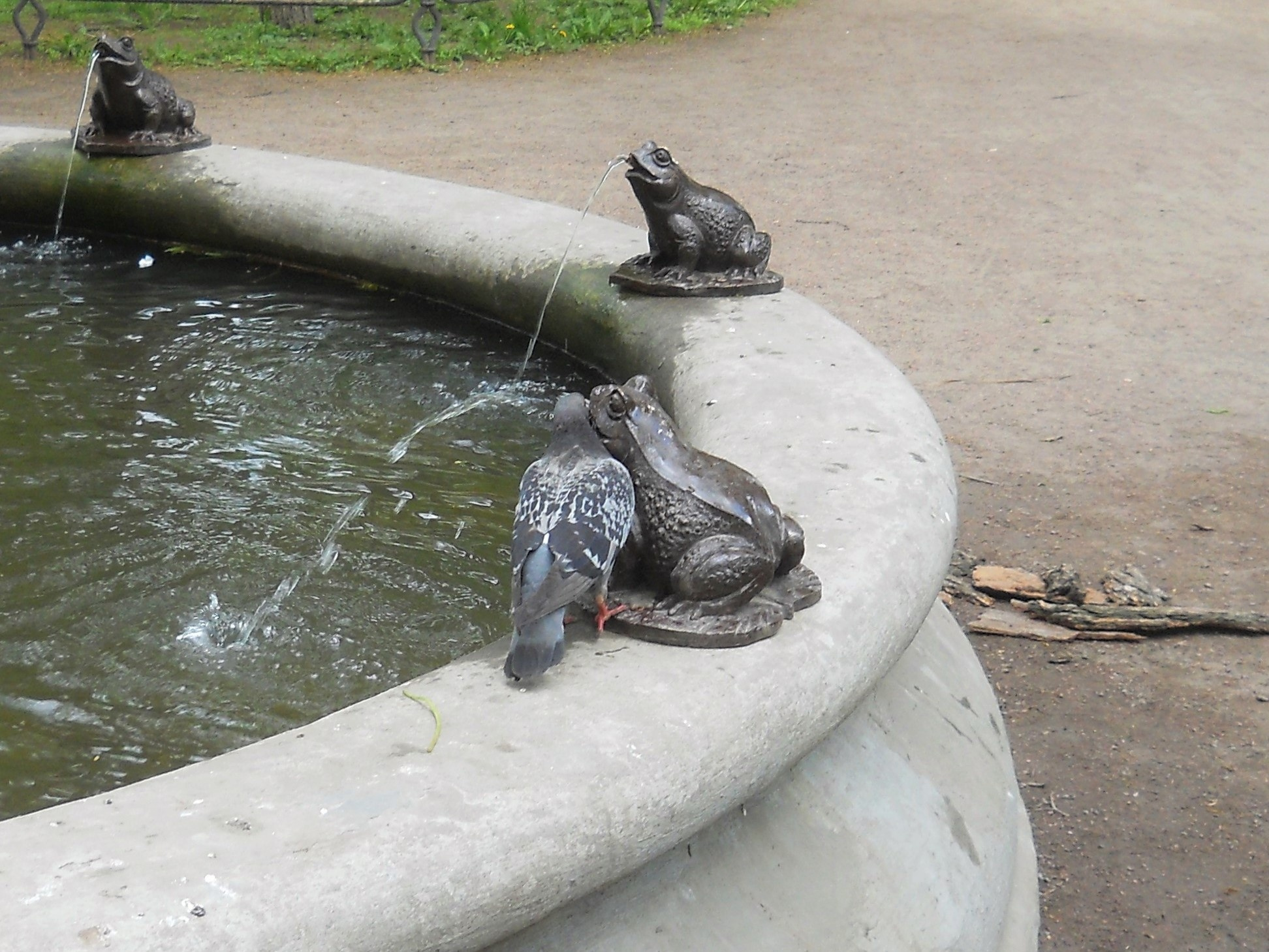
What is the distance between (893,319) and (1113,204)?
6.93ft

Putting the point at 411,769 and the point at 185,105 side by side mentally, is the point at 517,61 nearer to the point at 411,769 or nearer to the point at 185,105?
the point at 185,105

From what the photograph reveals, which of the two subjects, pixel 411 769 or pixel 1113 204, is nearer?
pixel 411 769

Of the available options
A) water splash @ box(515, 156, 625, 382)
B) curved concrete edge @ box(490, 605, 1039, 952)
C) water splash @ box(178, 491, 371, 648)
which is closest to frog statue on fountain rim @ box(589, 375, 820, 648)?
curved concrete edge @ box(490, 605, 1039, 952)

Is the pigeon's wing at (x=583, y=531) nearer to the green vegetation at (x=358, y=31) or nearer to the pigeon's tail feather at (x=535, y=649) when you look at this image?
the pigeon's tail feather at (x=535, y=649)

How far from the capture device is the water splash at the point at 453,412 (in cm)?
361

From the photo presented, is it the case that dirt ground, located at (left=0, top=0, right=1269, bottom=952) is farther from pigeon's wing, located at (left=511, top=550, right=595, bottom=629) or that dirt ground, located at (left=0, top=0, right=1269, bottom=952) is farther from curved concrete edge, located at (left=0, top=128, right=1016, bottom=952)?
pigeon's wing, located at (left=511, top=550, right=595, bottom=629)

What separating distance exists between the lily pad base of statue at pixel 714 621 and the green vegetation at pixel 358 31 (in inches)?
341

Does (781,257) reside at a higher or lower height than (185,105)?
lower

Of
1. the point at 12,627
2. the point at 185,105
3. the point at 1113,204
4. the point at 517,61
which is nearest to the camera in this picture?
the point at 12,627

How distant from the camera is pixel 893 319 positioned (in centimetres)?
543

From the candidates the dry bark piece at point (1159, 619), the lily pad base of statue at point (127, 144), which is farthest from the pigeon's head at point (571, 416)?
the lily pad base of statue at point (127, 144)

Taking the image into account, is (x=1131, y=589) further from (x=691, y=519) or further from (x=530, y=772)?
(x=530, y=772)

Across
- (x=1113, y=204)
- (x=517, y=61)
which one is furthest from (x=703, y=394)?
(x=517, y=61)

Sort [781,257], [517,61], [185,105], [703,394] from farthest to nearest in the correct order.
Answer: [517,61], [781,257], [185,105], [703,394]
